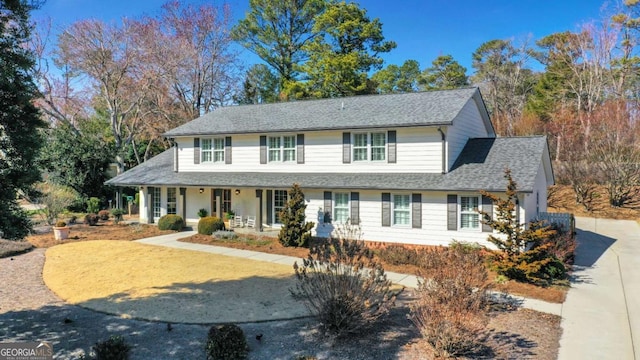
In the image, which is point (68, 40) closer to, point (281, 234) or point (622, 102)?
point (281, 234)

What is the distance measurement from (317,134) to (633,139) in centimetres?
2283

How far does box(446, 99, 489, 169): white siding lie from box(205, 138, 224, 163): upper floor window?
13049mm

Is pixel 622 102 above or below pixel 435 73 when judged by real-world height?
below

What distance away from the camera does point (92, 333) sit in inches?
312

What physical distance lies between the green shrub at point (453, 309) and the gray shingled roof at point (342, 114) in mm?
10385

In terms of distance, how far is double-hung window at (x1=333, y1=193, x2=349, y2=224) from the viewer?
59.6 feet

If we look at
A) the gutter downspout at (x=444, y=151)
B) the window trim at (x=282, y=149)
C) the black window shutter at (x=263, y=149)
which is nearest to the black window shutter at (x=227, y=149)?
the black window shutter at (x=263, y=149)

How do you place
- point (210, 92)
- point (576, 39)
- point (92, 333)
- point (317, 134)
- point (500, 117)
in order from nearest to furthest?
point (92, 333) → point (317, 134) → point (576, 39) → point (210, 92) → point (500, 117)

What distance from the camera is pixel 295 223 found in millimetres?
17156

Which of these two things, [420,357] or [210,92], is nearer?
[420,357]

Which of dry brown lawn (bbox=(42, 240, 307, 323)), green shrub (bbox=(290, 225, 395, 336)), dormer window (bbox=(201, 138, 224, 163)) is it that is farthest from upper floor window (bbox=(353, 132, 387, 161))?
green shrub (bbox=(290, 225, 395, 336))

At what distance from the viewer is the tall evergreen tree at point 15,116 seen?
6.57 metres

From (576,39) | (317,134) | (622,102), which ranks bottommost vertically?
(317,134)

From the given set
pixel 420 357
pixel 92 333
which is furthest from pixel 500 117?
pixel 92 333
